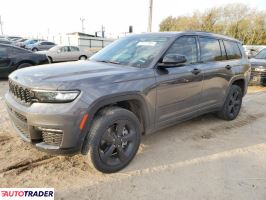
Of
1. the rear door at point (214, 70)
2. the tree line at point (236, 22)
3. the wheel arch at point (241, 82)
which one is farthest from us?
the tree line at point (236, 22)

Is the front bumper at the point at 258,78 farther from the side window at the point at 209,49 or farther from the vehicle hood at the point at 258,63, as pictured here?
the side window at the point at 209,49

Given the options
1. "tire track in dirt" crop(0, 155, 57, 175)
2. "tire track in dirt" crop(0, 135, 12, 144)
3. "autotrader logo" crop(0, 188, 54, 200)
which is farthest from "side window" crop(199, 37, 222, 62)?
"tire track in dirt" crop(0, 135, 12, 144)

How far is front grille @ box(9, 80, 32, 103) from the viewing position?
3076 mm

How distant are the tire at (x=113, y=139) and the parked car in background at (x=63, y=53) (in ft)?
48.5

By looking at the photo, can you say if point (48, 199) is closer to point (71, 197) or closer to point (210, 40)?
point (71, 197)

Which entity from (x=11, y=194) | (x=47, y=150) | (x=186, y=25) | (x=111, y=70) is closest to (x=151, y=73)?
(x=111, y=70)

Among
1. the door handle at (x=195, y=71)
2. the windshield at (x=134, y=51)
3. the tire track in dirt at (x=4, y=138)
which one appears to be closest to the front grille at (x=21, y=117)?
the tire track in dirt at (x=4, y=138)

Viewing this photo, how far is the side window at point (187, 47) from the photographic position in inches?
163

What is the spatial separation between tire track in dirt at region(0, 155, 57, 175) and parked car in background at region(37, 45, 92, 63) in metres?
14.4

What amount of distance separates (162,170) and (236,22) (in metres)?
37.8

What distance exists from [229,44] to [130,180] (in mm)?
3743

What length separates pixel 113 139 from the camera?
3377mm

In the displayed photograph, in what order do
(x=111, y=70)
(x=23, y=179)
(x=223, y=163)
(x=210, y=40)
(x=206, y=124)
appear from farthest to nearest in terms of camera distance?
(x=206, y=124) → (x=210, y=40) → (x=223, y=163) → (x=111, y=70) → (x=23, y=179)

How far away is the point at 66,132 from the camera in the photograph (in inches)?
114
